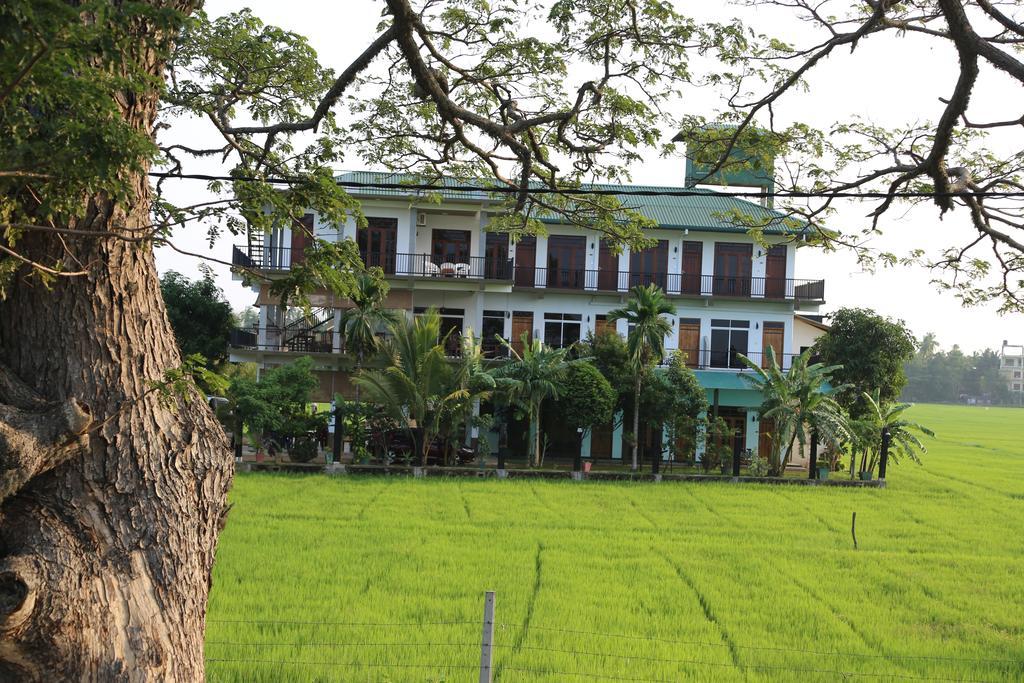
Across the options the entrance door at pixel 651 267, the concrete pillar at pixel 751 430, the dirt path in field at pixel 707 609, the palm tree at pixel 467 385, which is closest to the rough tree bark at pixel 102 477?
the dirt path in field at pixel 707 609

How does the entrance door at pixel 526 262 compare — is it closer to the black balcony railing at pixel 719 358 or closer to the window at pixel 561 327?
the window at pixel 561 327

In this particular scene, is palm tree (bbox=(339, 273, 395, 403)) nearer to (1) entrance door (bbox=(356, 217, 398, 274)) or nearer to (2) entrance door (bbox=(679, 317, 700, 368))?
(1) entrance door (bbox=(356, 217, 398, 274))

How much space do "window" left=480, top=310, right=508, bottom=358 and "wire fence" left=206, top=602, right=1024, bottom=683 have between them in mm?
18533

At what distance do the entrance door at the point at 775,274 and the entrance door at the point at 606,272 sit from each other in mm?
4946

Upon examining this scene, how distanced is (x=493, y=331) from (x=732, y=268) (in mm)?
8036

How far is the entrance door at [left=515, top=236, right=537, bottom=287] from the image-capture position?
27.5 metres

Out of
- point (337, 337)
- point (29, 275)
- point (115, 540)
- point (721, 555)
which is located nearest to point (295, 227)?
point (29, 275)

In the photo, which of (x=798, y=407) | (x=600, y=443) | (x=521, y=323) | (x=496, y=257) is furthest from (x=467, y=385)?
(x=798, y=407)

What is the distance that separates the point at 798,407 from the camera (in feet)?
74.0

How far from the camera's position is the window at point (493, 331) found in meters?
27.1

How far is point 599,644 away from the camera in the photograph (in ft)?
26.9

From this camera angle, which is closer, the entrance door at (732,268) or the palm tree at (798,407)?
the palm tree at (798,407)

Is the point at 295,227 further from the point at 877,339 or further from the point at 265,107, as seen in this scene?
the point at 877,339

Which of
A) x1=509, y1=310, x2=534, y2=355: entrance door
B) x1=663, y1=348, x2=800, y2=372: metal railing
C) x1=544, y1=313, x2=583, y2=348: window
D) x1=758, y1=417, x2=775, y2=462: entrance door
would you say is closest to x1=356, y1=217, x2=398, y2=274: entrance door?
x1=509, y1=310, x2=534, y2=355: entrance door
